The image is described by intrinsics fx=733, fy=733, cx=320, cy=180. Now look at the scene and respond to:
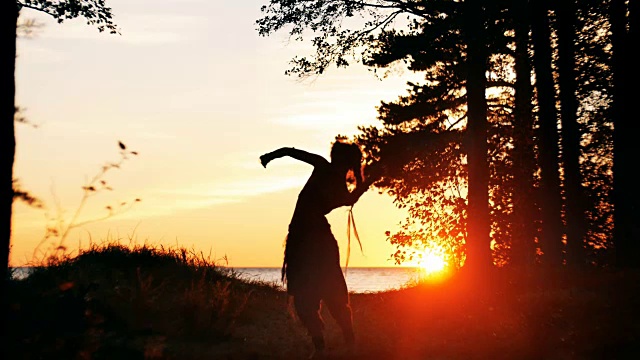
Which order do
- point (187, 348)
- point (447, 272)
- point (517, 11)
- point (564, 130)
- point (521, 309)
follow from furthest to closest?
point (447, 272) < point (564, 130) < point (517, 11) < point (521, 309) < point (187, 348)

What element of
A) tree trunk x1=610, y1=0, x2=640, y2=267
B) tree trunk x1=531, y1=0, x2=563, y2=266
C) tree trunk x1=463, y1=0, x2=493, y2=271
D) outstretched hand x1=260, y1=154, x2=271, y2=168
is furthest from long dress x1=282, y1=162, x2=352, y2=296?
tree trunk x1=531, y1=0, x2=563, y2=266

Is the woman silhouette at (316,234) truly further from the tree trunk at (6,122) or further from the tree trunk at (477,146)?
the tree trunk at (477,146)

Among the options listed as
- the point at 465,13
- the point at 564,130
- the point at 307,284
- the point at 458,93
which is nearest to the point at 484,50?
the point at 465,13

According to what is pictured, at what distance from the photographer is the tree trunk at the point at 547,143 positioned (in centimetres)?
1828

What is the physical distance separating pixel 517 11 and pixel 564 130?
339cm

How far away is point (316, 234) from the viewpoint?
9.48m

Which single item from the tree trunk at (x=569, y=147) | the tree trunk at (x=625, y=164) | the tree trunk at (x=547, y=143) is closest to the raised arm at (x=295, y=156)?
the tree trunk at (x=625, y=164)

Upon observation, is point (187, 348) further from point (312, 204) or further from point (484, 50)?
point (484, 50)

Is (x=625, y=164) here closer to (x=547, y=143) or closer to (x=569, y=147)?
(x=569, y=147)

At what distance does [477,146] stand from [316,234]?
806 centimetres

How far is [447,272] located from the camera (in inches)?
843

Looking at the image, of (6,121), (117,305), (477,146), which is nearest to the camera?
(6,121)

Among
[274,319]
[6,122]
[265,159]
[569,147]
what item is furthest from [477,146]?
[6,122]

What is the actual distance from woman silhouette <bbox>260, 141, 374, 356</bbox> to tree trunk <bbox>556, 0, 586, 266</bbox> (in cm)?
1054
